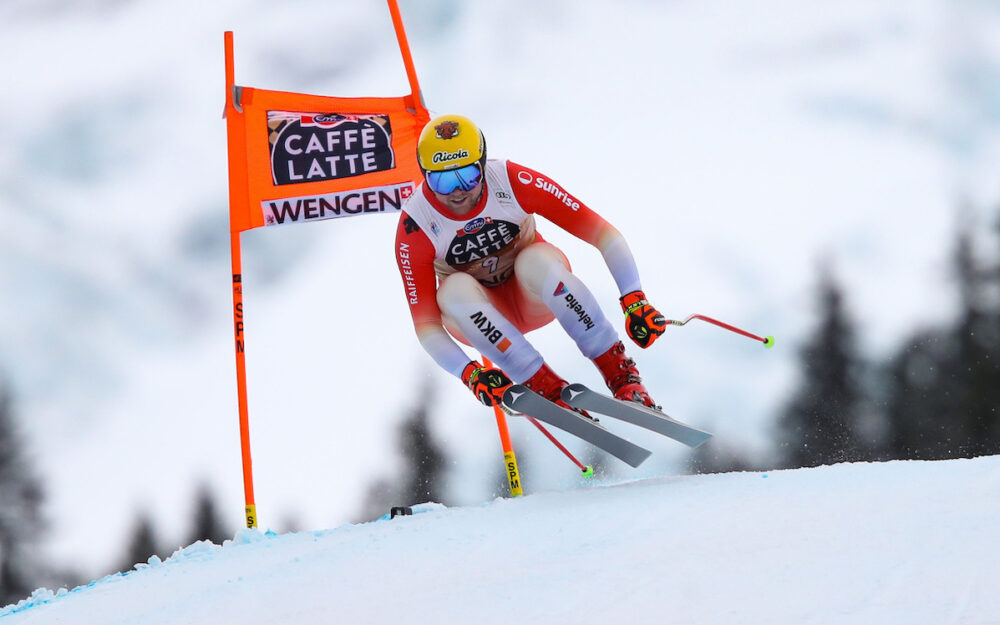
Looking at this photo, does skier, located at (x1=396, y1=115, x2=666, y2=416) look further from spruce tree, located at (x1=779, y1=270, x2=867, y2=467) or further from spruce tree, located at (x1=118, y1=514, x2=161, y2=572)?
spruce tree, located at (x1=118, y1=514, x2=161, y2=572)

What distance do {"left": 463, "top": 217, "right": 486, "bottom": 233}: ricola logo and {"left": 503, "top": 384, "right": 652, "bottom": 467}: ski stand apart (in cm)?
93

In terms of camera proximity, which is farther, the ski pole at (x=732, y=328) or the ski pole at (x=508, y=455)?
the ski pole at (x=508, y=455)

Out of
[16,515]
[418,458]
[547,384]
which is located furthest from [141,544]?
[547,384]

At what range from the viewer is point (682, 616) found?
2.82m

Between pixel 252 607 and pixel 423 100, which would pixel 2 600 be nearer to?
pixel 423 100

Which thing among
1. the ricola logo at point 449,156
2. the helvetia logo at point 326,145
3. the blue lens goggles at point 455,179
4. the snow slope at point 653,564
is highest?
the helvetia logo at point 326,145

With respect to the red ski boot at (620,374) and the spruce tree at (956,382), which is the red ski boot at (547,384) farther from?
the spruce tree at (956,382)

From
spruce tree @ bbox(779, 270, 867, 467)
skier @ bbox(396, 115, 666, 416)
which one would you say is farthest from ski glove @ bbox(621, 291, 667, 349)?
spruce tree @ bbox(779, 270, 867, 467)

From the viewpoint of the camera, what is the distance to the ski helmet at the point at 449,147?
5180mm

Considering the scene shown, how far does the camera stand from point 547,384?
5.39 m

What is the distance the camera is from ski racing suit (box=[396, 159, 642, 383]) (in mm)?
5344

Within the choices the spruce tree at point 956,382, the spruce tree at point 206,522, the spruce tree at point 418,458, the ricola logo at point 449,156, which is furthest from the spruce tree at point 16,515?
the ricola logo at point 449,156

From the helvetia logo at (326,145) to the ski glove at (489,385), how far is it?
274 cm

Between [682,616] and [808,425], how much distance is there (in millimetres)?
17282
